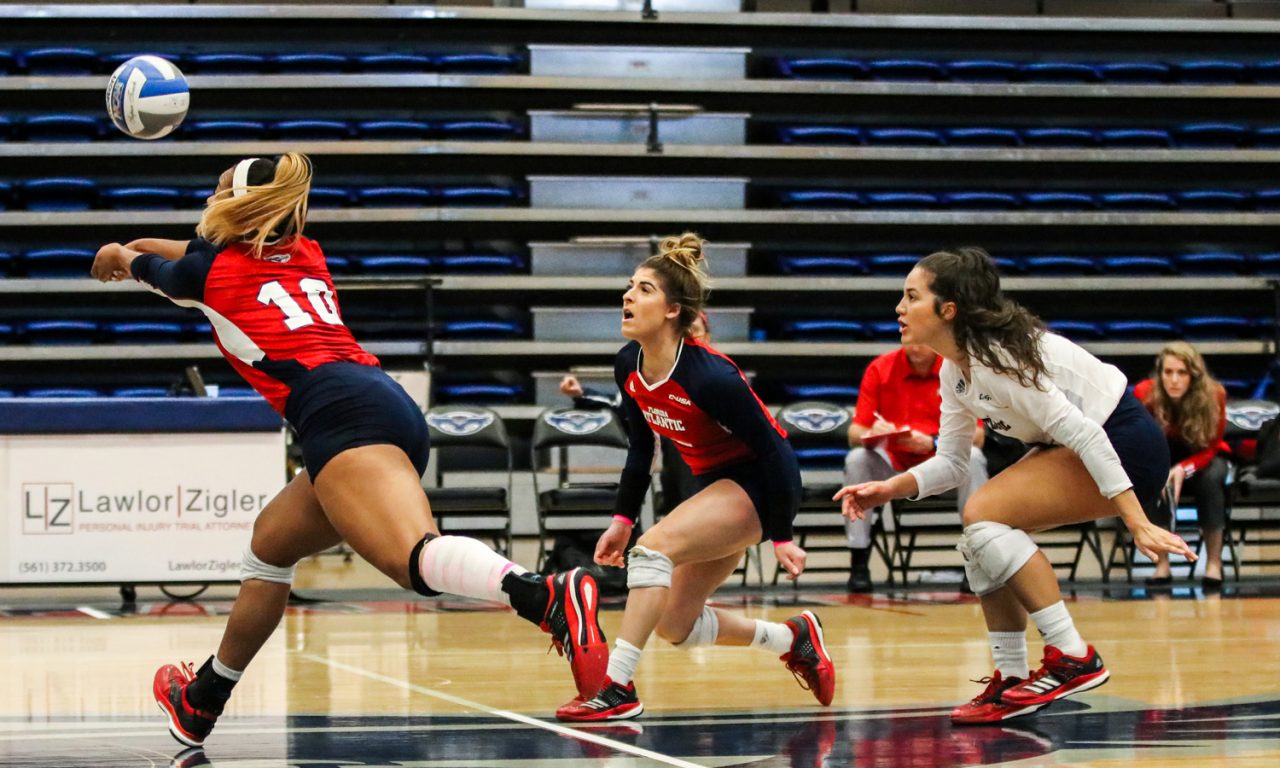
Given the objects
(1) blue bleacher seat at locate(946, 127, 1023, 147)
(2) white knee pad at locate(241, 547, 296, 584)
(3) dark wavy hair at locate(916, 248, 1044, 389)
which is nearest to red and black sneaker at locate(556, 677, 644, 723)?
(2) white knee pad at locate(241, 547, 296, 584)

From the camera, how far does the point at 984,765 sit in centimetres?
347

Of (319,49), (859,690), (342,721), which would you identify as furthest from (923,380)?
(319,49)

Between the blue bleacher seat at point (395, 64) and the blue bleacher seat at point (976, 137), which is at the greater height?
the blue bleacher seat at point (395, 64)

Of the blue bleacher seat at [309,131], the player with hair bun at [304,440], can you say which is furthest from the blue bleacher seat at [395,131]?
the player with hair bun at [304,440]

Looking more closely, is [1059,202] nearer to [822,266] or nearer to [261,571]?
[822,266]

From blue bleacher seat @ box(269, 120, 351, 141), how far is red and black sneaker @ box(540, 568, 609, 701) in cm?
1080

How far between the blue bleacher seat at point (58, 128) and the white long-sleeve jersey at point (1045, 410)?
11.2m

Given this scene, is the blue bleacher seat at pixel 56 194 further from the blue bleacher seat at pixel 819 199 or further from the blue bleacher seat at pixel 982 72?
the blue bleacher seat at pixel 982 72

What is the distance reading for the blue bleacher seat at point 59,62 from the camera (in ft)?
45.0

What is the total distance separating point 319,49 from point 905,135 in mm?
5570

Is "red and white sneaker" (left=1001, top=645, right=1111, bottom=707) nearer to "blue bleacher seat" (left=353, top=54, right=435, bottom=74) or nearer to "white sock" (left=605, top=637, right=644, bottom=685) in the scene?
"white sock" (left=605, top=637, right=644, bottom=685)

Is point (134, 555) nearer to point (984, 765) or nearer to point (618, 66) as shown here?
point (984, 765)

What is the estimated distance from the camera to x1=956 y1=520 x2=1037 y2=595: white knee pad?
4113 millimetres

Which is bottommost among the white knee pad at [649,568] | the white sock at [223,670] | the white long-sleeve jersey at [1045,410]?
the white sock at [223,670]
